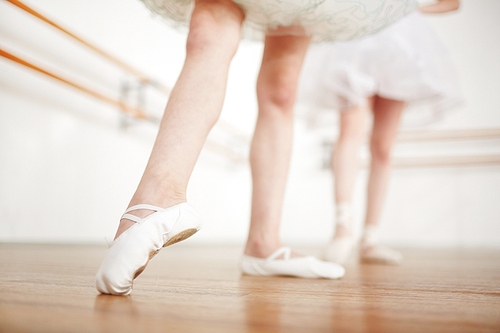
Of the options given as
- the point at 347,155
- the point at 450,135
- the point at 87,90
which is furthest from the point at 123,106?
the point at 450,135

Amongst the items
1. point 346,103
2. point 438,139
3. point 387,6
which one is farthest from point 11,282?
point 438,139

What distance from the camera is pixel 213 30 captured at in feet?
1.55

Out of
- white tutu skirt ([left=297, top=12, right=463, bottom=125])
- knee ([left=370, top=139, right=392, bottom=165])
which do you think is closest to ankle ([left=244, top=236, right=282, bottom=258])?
white tutu skirt ([left=297, top=12, right=463, bottom=125])

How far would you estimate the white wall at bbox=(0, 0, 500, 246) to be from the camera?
52.4 inches

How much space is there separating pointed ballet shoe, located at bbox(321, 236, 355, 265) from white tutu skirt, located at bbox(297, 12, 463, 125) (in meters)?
0.42

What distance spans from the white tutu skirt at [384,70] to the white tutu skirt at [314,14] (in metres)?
0.48

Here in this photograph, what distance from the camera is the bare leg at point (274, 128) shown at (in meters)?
0.68

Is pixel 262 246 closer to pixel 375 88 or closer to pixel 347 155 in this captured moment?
pixel 347 155

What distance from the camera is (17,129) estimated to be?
1310mm

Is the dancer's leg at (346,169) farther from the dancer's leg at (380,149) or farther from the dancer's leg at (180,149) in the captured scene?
the dancer's leg at (180,149)

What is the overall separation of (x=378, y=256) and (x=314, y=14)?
0.66m

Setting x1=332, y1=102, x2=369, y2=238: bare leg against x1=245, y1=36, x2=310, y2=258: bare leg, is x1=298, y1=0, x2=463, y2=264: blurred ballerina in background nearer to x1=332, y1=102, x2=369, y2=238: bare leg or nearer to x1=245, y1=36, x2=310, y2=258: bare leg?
x1=332, y1=102, x2=369, y2=238: bare leg

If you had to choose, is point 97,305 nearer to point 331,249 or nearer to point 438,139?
point 331,249

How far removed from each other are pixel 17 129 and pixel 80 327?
51.8 inches
